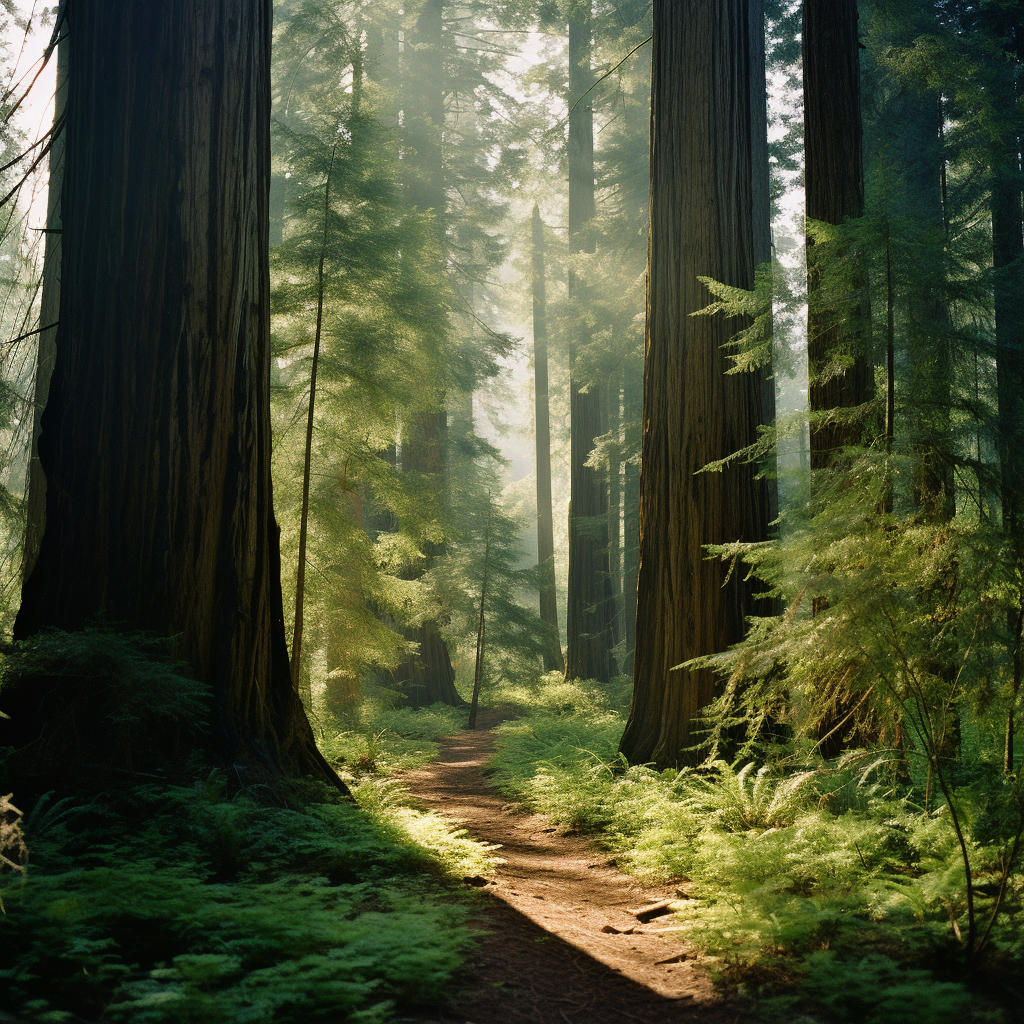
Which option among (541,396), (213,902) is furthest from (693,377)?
(541,396)

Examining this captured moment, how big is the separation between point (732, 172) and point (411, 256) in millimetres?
4695

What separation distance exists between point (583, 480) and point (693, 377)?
1074 centimetres

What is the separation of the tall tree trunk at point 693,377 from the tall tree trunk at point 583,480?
892cm

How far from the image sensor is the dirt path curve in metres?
2.42

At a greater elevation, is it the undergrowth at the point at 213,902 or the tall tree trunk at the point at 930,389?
the tall tree trunk at the point at 930,389

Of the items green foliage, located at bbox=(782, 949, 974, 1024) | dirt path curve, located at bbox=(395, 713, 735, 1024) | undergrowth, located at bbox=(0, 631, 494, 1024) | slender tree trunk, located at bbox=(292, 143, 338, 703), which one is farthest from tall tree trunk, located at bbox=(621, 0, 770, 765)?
slender tree trunk, located at bbox=(292, 143, 338, 703)

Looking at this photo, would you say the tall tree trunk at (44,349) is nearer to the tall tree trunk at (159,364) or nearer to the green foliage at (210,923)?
the tall tree trunk at (159,364)

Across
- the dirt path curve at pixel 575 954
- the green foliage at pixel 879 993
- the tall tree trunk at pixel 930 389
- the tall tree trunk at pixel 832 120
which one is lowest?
the dirt path curve at pixel 575 954

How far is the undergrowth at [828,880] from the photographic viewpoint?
7.43ft

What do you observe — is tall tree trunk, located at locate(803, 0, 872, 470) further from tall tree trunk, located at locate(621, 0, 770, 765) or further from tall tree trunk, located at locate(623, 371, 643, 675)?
tall tree trunk, located at locate(623, 371, 643, 675)

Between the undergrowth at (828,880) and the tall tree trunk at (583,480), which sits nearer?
the undergrowth at (828,880)

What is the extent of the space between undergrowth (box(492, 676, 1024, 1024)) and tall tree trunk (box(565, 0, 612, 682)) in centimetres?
1049

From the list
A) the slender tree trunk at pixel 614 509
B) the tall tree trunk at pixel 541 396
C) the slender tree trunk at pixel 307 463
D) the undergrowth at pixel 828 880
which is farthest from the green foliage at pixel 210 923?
the tall tree trunk at pixel 541 396

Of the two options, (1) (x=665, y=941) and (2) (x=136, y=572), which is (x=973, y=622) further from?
(2) (x=136, y=572)
